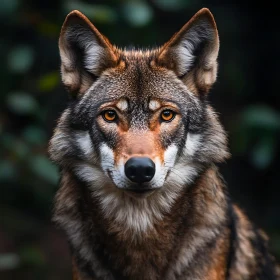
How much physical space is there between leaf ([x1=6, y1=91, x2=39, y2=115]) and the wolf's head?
5.92 feet

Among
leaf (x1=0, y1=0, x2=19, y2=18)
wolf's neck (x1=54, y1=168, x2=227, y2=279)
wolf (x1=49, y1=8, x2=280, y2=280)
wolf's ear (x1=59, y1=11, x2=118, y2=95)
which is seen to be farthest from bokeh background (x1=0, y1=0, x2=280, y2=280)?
wolf's neck (x1=54, y1=168, x2=227, y2=279)

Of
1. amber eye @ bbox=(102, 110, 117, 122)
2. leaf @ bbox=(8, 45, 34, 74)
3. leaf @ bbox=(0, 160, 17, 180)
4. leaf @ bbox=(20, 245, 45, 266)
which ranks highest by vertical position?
leaf @ bbox=(8, 45, 34, 74)

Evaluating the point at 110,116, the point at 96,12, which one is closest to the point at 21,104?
the point at 96,12

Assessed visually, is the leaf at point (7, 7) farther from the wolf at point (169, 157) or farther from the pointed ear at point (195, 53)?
the pointed ear at point (195, 53)

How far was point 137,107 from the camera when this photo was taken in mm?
4574

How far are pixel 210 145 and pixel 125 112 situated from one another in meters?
0.71

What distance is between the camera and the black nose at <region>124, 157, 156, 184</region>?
4.21 m

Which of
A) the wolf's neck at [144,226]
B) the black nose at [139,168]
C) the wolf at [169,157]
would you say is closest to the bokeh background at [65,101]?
the wolf at [169,157]

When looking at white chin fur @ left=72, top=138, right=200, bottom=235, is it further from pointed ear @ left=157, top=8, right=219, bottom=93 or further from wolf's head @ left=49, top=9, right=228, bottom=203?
pointed ear @ left=157, top=8, right=219, bottom=93

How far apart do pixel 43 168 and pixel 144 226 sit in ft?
6.92

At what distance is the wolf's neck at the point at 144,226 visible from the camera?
481 centimetres

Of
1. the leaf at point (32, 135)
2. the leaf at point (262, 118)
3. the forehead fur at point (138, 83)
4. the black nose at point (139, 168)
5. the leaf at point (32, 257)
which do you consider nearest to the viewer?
the black nose at point (139, 168)

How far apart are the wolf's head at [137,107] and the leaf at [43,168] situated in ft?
5.58

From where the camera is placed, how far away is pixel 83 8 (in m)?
6.46
